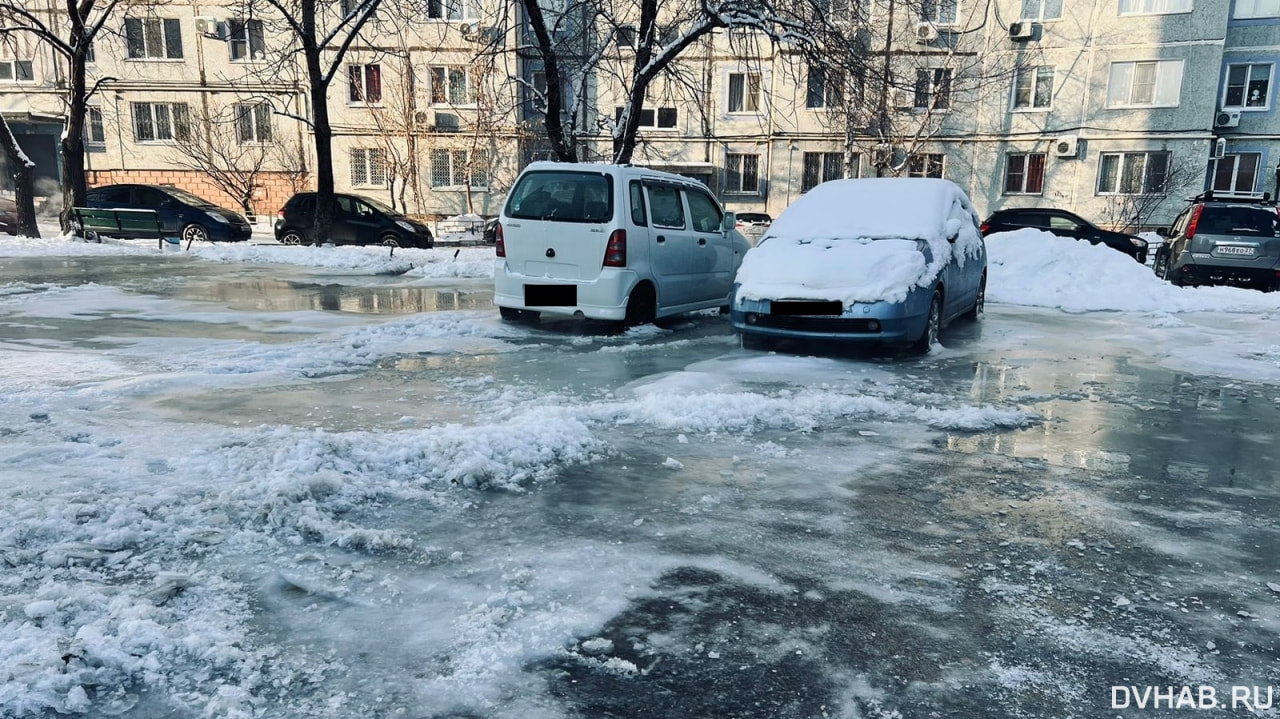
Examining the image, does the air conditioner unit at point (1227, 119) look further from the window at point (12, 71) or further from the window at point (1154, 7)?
the window at point (12, 71)

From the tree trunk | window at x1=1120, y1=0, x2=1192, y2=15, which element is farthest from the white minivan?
window at x1=1120, y1=0, x2=1192, y2=15

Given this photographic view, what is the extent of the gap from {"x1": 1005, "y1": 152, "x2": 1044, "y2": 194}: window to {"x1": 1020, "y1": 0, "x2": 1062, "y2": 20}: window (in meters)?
5.00

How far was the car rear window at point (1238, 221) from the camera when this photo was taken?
45.8 feet

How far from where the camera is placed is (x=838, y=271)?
7.55m

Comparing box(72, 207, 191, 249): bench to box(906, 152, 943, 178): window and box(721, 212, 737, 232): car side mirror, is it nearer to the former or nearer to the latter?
box(721, 212, 737, 232): car side mirror

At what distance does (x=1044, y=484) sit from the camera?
4.32 meters

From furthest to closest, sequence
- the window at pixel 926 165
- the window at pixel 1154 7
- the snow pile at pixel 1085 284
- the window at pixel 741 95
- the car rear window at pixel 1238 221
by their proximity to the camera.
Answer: the window at pixel 741 95 < the window at pixel 926 165 < the window at pixel 1154 7 < the car rear window at pixel 1238 221 < the snow pile at pixel 1085 284

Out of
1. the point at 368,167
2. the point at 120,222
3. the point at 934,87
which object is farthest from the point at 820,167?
the point at 120,222

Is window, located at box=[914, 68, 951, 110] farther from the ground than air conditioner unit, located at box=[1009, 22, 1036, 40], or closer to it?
closer to it

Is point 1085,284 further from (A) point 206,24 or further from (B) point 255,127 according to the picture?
(A) point 206,24

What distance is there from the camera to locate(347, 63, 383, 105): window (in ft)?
111

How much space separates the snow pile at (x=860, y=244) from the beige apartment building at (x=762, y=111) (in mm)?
21937

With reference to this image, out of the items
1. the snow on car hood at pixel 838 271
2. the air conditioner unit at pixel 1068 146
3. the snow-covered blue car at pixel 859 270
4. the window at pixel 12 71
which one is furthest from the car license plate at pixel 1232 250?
the window at pixel 12 71

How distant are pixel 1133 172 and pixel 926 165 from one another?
740 cm
